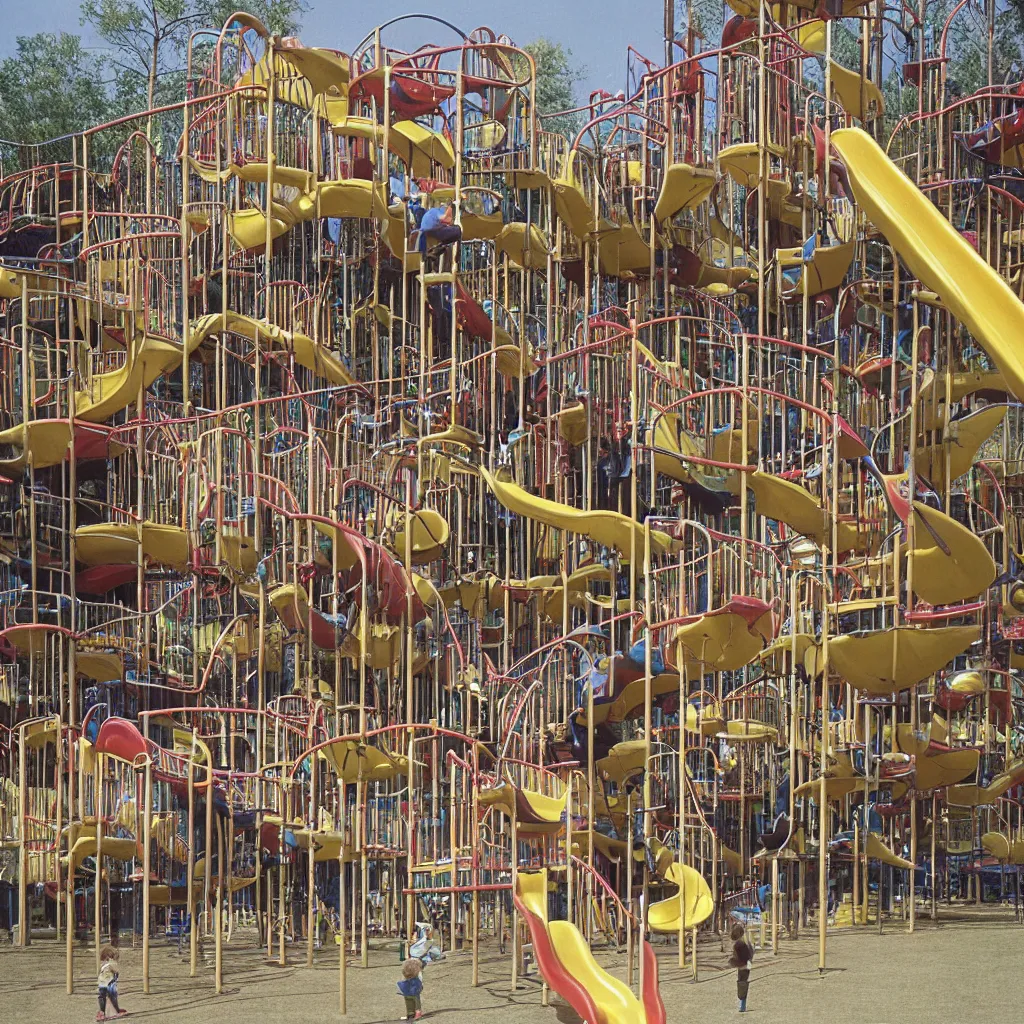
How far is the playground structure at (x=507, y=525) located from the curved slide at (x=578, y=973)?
8 cm

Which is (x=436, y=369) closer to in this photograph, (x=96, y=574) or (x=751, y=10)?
(x=96, y=574)

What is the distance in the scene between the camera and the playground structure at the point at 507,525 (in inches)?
641

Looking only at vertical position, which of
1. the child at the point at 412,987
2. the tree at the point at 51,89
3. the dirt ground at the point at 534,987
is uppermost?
the tree at the point at 51,89

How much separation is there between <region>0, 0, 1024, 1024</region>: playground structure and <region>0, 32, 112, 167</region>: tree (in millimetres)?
9475

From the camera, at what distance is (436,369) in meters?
20.5

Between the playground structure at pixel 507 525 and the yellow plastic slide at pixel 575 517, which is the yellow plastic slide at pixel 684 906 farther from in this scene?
the yellow plastic slide at pixel 575 517

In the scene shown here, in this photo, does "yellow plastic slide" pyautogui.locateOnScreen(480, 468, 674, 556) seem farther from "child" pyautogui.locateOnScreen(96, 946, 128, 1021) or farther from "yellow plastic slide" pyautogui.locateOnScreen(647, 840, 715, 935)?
"child" pyautogui.locateOnScreen(96, 946, 128, 1021)

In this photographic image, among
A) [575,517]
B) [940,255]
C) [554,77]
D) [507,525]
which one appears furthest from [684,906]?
[554,77]

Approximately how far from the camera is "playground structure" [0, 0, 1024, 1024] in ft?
53.4

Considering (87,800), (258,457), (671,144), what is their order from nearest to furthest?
(87,800)
(258,457)
(671,144)

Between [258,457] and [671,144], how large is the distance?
16.1 ft

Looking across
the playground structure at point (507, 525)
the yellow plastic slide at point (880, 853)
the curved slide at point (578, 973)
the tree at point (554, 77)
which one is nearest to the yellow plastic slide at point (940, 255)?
the playground structure at point (507, 525)

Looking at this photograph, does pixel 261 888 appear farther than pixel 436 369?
No

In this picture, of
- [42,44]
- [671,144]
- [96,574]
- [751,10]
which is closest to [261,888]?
[96,574]
